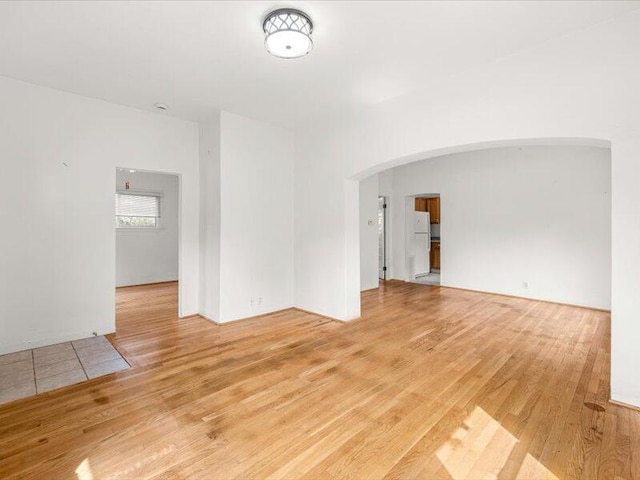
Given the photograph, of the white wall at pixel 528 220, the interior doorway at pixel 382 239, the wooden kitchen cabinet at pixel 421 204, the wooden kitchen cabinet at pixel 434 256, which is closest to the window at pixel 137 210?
the interior doorway at pixel 382 239

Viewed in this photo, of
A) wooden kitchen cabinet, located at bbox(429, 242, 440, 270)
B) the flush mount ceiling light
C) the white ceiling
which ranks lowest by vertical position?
wooden kitchen cabinet, located at bbox(429, 242, 440, 270)

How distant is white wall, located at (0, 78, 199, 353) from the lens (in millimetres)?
3471

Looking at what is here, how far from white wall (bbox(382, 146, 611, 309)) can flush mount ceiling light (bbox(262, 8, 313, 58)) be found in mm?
5287

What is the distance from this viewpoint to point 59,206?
12.3 feet

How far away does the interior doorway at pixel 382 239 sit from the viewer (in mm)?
8180

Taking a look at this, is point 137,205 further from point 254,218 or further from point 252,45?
point 252,45

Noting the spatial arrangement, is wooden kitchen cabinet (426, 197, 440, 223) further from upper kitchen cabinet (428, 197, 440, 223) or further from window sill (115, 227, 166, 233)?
window sill (115, 227, 166, 233)

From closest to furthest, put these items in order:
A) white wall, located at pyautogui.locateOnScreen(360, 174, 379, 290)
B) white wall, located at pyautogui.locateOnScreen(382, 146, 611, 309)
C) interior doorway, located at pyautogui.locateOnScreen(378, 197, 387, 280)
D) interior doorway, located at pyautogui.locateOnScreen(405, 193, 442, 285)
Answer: white wall, located at pyautogui.locateOnScreen(382, 146, 611, 309) → white wall, located at pyautogui.locateOnScreen(360, 174, 379, 290) → interior doorway, located at pyautogui.locateOnScreen(405, 193, 442, 285) → interior doorway, located at pyautogui.locateOnScreen(378, 197, 387, 280)

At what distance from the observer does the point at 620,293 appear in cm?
238

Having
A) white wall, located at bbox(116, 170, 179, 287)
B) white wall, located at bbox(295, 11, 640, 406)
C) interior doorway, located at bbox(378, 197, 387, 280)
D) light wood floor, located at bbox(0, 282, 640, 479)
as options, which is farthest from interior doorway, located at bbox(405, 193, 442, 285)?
white wall, located at bbox(116, 170, 179, 287)

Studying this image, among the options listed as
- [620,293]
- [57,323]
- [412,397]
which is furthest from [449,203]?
[57,323]

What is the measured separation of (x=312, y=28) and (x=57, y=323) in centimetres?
434

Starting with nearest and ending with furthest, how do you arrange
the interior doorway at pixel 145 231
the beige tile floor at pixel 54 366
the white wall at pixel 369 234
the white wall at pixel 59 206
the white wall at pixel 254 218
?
1. the beige tile floor at pixel 54 366
2. the white wall at pixel 59 206
3. the white wall at pixel 254 218
4. the white wall at pixel 369 234
5. the interior doorway at pixel 145 231

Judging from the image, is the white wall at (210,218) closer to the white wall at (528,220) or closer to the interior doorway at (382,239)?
the interior doorway at (382,239)
